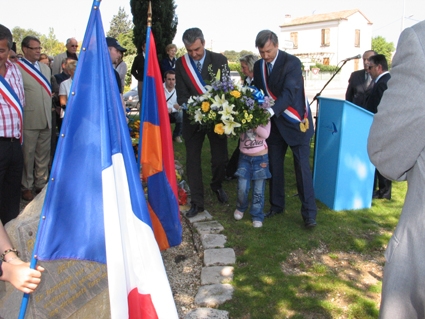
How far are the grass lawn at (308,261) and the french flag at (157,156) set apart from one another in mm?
787

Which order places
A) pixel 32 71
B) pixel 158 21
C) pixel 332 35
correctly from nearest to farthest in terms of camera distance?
pixel 32 71, pixel 158 21, pixel 332 35

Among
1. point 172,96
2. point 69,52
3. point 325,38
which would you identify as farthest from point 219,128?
point 325,38

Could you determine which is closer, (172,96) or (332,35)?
(172,96)

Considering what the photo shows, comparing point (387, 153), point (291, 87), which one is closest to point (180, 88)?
point (291, 87)

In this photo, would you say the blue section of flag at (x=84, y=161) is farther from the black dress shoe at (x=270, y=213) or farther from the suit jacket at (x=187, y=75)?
the black dress shoe at (x=270, y=213)

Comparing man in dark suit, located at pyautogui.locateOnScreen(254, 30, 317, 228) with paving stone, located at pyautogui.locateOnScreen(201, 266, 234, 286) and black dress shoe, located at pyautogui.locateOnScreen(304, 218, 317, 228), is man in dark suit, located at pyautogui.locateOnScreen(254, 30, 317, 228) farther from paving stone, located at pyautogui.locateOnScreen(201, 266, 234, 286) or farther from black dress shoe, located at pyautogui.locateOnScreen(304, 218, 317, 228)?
paving stone, located at pyautogui.locateOnScreen(201, 266, 234, 286)

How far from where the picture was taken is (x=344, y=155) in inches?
228

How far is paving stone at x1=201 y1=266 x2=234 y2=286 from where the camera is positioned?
167 inches

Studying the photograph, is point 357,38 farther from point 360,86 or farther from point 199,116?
point 199,116

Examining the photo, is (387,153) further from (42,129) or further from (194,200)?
(42,129)

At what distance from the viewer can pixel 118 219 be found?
2.46 metres

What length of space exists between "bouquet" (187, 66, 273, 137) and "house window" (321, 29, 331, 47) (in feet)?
209

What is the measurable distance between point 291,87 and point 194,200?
1.83 m

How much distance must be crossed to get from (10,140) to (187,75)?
2172mm
